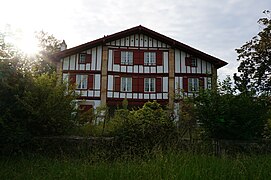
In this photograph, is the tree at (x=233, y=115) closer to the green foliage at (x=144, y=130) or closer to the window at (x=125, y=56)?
the green foliage at (x=144, y=130)

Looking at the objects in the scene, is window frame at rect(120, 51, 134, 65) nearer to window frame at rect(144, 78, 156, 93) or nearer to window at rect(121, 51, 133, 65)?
window at rect(121, 51, 133, 65)

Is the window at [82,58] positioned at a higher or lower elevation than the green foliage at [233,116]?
higher

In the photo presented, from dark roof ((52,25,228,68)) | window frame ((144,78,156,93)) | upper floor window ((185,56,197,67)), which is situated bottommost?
window frame ((144,78,156,93))

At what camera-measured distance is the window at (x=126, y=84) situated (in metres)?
26.5

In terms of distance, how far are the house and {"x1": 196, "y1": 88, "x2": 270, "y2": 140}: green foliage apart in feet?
52.9

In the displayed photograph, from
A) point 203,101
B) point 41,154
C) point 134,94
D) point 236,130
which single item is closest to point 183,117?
point 203,101

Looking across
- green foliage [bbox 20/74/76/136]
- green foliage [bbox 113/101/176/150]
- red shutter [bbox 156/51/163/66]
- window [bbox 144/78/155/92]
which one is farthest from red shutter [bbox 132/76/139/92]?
green foliage [bbox 113/101/176/150]

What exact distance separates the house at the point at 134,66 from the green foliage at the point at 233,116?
1612 centimetres

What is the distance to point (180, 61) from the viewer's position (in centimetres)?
2686

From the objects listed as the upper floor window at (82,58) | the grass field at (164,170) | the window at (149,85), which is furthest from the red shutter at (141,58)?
the grass field at (164,170)

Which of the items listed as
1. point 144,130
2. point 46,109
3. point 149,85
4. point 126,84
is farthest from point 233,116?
point 126,84

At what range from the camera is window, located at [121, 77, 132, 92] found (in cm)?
2652

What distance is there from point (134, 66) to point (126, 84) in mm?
1615

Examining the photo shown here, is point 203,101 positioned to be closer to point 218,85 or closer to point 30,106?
point 218,85
